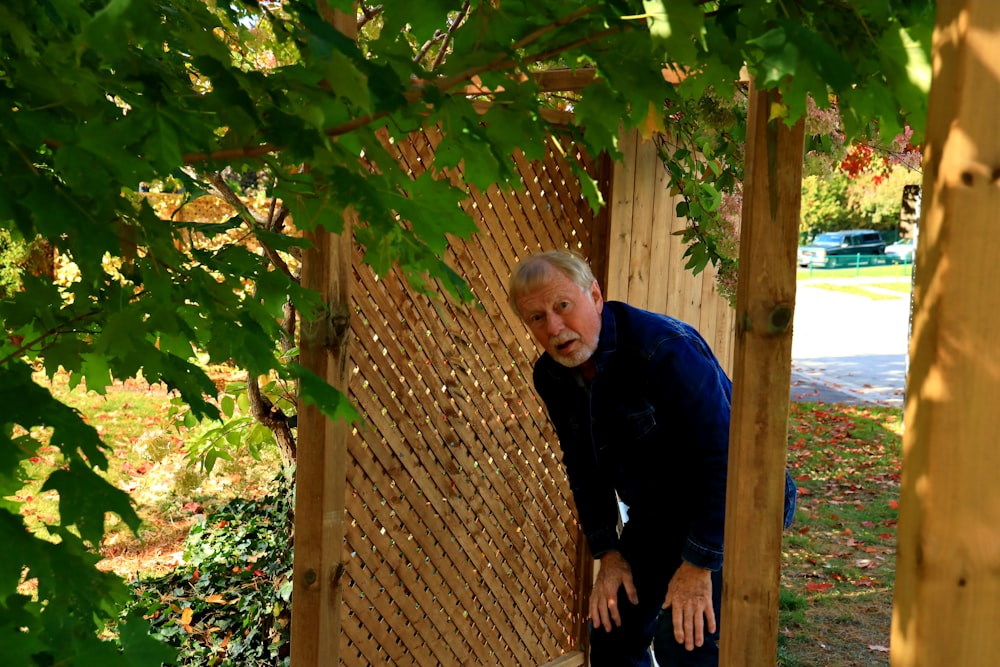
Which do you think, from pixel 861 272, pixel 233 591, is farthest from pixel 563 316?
pixel 861 272

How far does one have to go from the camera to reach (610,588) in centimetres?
309

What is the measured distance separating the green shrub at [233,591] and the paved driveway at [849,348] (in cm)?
807

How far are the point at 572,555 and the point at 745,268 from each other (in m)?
2.95

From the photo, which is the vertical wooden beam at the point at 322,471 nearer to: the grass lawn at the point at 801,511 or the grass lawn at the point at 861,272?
the grass lawn at the point at 801,511

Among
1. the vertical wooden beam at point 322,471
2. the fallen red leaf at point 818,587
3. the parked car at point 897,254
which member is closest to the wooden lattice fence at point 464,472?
the vertical wooden beam at point 322,471

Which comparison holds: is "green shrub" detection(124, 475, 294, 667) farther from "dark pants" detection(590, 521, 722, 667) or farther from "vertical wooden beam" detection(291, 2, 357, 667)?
"dark pants" detection(590, 521, 722, 667)

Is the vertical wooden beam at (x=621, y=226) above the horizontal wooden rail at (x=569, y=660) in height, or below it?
above

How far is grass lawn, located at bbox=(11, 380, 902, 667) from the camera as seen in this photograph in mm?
5359

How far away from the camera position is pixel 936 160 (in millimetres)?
1242

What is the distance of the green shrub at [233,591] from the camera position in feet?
13.6

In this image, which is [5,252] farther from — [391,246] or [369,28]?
[391,246]

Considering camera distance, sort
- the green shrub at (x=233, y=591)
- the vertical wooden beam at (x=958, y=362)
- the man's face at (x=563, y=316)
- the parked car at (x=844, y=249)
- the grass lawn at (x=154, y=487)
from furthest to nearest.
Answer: the parked car at (x=844, y=249) → the grass lawn at (x=154, y=487) → the green shrub at (x=233, y=591) → the man's face at (x=563, y=316) → the vertical wooden beam at (x=958, y=362)

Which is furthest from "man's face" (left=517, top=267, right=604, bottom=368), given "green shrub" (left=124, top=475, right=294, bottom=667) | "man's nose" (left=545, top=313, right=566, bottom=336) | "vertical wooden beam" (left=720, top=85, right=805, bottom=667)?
"green shrub" (left=124, top=475, right=294, bottom=667)

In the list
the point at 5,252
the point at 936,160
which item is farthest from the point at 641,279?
the point at 5,252
